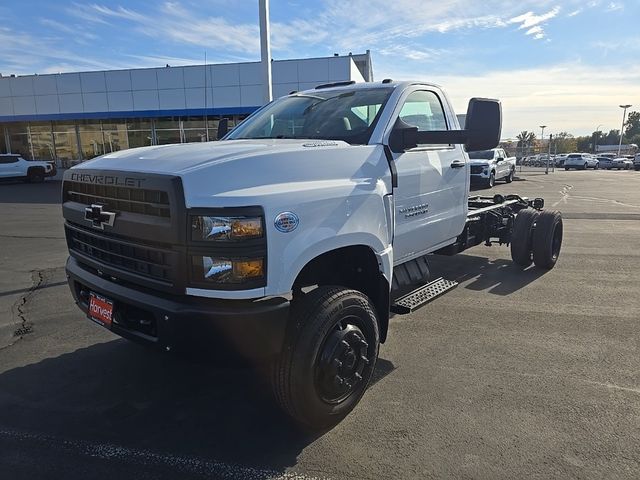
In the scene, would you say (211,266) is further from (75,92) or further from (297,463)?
(75,92)

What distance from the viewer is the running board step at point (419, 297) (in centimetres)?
382

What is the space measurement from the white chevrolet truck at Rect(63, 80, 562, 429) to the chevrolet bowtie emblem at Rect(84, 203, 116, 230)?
0.04 ft

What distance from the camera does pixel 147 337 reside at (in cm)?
274

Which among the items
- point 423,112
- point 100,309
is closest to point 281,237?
point 100,309

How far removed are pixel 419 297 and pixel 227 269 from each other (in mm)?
2151

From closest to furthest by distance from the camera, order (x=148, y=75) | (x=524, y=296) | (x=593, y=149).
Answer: (x=524, y=296) → (x=148, y=75) → (x=593, y=149)

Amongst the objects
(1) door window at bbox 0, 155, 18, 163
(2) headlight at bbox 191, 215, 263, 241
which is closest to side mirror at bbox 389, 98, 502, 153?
(2) headlight at bbox 191, 215, 263, 241

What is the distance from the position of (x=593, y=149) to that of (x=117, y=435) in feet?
382

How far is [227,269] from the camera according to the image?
2471 millimetres

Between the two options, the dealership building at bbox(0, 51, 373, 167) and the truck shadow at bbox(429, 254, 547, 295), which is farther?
the dealership building at bbox(0, 51, 373, 167)

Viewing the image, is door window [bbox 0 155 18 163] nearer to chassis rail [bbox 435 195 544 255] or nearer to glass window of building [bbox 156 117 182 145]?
glass window of building [bbox 156 117 182 145]

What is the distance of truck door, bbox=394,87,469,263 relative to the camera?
385cm

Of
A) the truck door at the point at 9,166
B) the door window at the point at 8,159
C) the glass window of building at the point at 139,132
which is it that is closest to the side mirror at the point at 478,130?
the truck door at the point at 9,166

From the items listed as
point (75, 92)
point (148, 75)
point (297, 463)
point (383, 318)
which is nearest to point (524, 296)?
point (383, 318)
